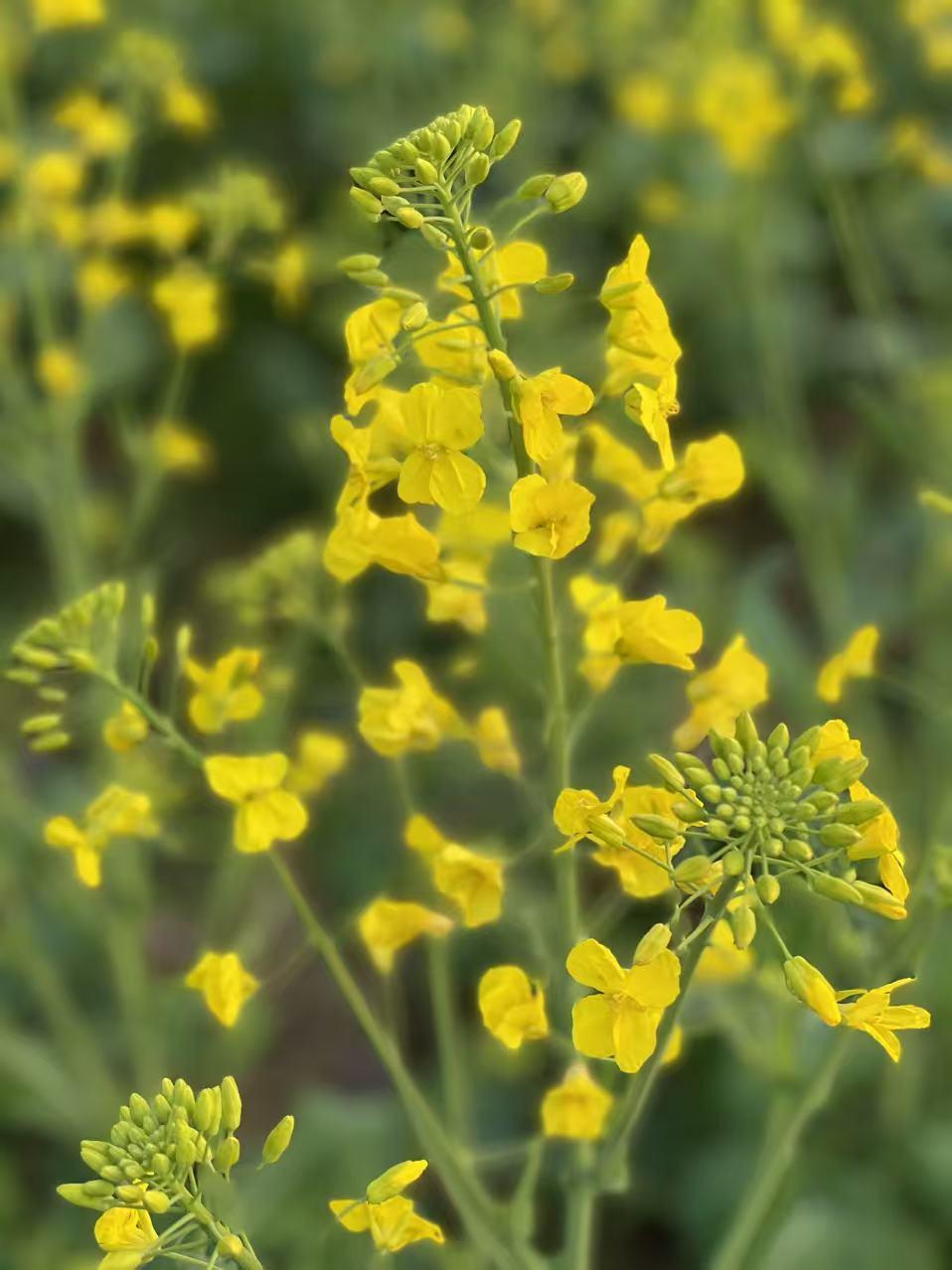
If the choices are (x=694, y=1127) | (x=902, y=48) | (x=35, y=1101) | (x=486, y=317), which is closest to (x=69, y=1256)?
(x=35, y=1101)

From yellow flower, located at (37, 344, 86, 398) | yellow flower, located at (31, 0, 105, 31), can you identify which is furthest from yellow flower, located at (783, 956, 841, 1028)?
yellow flower, located at (31, 0, 105, 31)

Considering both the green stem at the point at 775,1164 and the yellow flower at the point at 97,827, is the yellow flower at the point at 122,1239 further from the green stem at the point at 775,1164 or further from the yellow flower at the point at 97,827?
the green stem at the point at 775,1164

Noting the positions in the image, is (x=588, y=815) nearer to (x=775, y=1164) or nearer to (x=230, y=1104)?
(x=230, y=1104)

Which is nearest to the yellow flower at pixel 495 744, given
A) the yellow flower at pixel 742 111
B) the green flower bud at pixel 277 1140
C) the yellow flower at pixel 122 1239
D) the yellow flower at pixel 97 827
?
the yellow flower at pixel 97 827

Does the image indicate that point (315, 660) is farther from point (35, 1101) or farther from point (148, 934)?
point (35, 1101)

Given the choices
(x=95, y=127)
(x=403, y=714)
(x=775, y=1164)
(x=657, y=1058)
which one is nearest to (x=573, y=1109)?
(x=657, y=1058)
